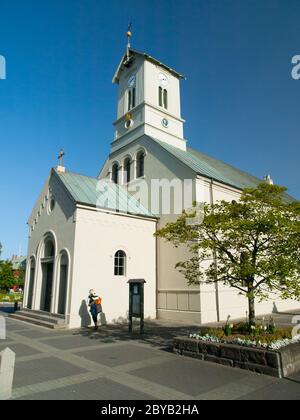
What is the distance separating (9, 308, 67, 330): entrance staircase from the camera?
15.5 meters

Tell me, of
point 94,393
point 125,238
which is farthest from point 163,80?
point 94,393

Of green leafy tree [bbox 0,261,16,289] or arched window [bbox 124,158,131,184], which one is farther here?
green leafy tree [bbox 0,261,16,289]

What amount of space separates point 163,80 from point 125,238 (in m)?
16.0

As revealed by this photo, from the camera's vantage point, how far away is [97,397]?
621cm

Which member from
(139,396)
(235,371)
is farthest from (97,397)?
(235,371)

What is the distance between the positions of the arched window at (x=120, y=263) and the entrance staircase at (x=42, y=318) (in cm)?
392

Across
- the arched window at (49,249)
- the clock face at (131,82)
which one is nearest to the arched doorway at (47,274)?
the arched window at (49,249)

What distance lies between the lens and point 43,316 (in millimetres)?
17375

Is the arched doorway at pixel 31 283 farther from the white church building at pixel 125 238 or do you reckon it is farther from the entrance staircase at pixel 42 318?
the entrance staircase at pixel 42 318

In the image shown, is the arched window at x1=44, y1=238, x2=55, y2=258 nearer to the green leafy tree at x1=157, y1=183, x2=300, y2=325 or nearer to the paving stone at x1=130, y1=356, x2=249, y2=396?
the green leafy tree at x1=157, y1=183, x2=300, y2=325

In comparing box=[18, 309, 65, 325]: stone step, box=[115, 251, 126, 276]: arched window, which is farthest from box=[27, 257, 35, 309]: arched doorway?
box=[115, 251, 126, 276]: arched window

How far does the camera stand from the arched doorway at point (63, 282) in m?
16.9

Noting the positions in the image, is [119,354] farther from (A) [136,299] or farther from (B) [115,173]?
(B) [115,173]

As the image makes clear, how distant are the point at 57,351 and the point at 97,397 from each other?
16.0 feet
